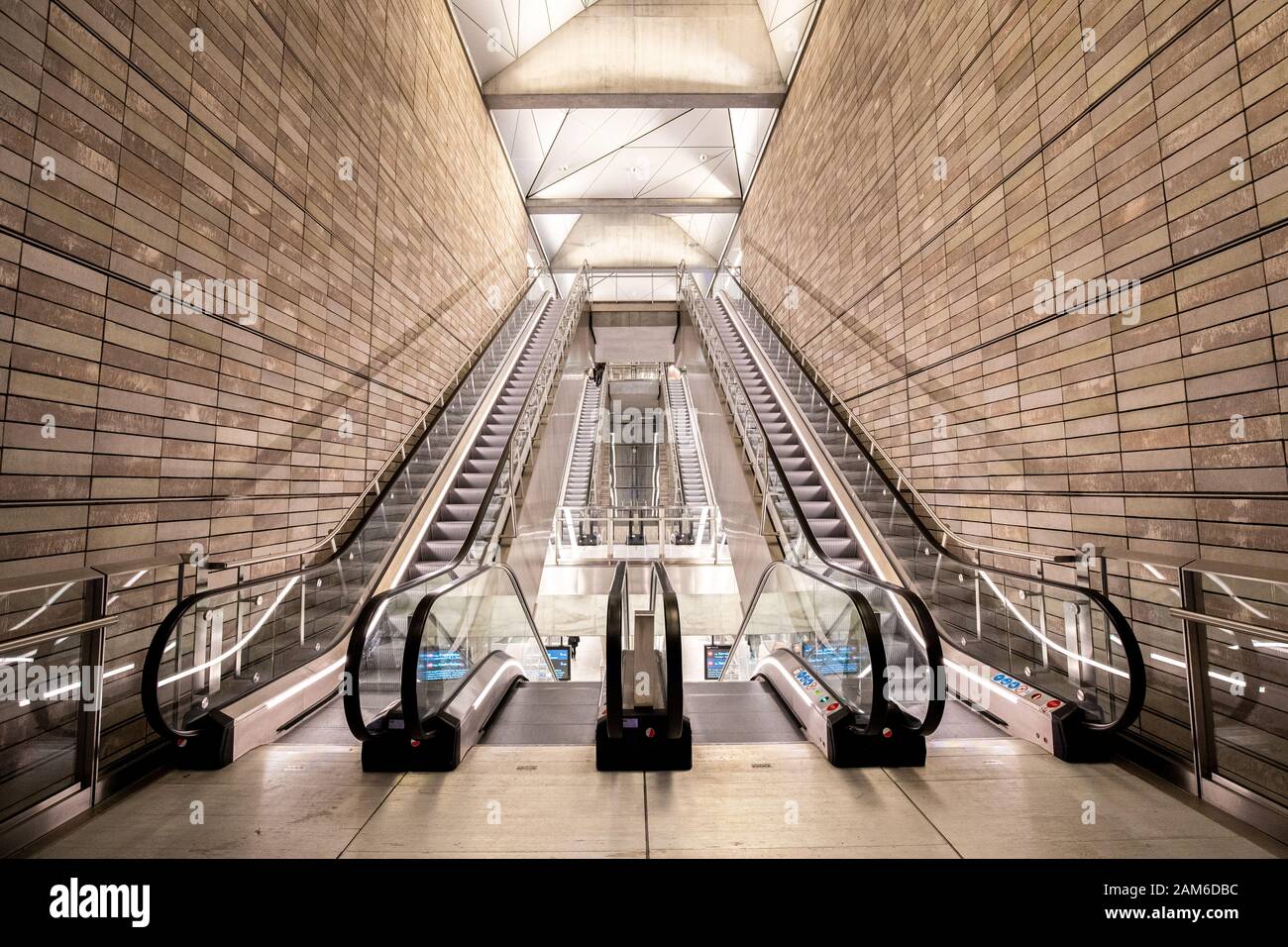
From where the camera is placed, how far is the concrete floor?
220cm

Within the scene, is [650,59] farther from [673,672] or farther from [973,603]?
[673,672]

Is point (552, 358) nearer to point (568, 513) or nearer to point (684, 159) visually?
point (568, 513)

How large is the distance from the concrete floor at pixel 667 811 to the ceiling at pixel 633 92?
11.7 metres

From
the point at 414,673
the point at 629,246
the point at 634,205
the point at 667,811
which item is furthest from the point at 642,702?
the point at 629,246

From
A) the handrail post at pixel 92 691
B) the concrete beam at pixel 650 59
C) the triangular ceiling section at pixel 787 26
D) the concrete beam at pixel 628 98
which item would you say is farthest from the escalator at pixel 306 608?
the triangular ceiling section at pixel 787 26

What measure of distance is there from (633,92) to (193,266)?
10520 mm

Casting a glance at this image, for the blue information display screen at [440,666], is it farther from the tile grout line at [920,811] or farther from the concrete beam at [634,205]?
the concrete beam at [634,205]

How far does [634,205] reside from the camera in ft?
52.9

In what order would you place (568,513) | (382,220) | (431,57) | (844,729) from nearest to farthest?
(844,729) → (382,220) → (431,57) → (568,513)

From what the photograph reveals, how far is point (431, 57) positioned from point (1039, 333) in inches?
360

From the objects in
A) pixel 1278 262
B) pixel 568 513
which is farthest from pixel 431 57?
pixel 1278 262

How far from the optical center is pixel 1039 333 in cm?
426

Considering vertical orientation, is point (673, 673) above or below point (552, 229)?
below
